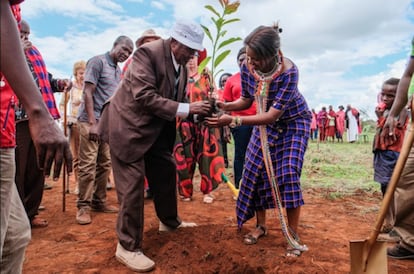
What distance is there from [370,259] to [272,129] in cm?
124

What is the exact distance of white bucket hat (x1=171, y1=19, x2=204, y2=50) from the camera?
261 centimetres

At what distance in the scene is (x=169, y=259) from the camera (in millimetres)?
2719

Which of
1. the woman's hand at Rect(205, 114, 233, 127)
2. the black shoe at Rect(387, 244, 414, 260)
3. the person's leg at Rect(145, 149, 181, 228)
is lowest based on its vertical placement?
the black shoe at Rect(387, 244, 414, 260)

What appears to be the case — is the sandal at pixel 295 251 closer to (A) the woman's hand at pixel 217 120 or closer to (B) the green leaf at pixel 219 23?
(A) the woman's hand at pixel 217 120

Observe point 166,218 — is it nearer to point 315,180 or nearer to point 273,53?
point 273,53

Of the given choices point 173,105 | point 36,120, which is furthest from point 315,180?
point 36,120

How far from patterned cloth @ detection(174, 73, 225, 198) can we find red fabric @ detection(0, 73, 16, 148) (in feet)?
10.7

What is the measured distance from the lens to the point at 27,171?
3.50 meters

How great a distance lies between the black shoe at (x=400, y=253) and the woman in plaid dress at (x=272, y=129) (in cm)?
A: 69

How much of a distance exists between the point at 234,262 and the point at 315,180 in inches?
172

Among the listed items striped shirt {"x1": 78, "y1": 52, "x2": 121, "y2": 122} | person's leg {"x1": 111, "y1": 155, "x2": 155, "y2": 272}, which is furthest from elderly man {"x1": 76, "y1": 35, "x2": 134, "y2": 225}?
person's leg {"x1": 111, "y1": 155, "x2": 155, "y2": 272}

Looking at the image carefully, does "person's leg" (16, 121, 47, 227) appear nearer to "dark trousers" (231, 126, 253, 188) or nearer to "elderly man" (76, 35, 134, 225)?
"elderly man" (76, 35, 134, 225)

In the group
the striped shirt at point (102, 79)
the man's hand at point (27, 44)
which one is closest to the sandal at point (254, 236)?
the striped shirt at point (102, 79)

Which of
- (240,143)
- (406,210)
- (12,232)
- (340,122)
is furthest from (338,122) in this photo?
(12,232)
